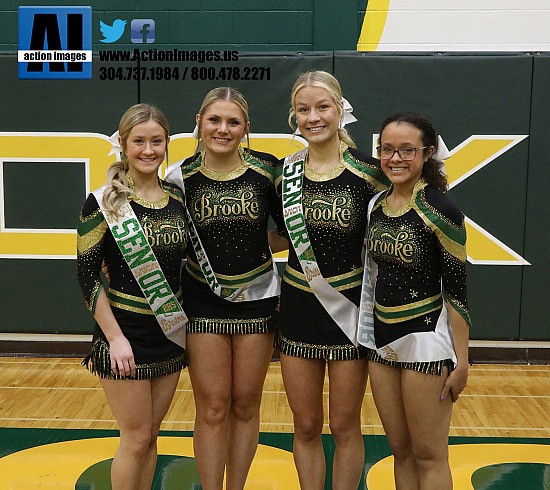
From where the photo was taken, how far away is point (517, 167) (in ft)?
16.6

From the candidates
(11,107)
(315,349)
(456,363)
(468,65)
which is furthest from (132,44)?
(456,363)

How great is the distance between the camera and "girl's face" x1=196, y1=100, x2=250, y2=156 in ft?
8.64

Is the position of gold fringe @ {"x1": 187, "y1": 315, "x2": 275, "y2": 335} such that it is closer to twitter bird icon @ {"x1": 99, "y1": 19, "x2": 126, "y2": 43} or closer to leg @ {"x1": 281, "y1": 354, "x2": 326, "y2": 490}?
leg @ {"x1": 281, "y1": 354, "x2": 326, "y2": 490}

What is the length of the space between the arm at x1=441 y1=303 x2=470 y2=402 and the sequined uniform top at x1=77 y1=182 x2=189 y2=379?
956mm

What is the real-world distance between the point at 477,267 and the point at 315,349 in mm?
2827

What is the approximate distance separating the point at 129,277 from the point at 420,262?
976 mm

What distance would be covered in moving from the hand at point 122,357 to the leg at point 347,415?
696mm

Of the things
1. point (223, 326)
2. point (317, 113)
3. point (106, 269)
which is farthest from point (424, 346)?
point (106, 269)

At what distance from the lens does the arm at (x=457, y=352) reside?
2354mm

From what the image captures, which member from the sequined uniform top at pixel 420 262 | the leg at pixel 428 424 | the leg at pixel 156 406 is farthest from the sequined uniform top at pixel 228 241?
the leg at pixel 428 424

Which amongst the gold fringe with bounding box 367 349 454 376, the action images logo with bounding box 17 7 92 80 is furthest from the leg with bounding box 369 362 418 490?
the action images logo with bounding box 17 7 92 80

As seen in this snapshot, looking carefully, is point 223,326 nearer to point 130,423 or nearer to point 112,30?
point 130,423

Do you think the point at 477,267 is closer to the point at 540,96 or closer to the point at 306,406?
the point at 540,96

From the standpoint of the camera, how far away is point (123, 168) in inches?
101
